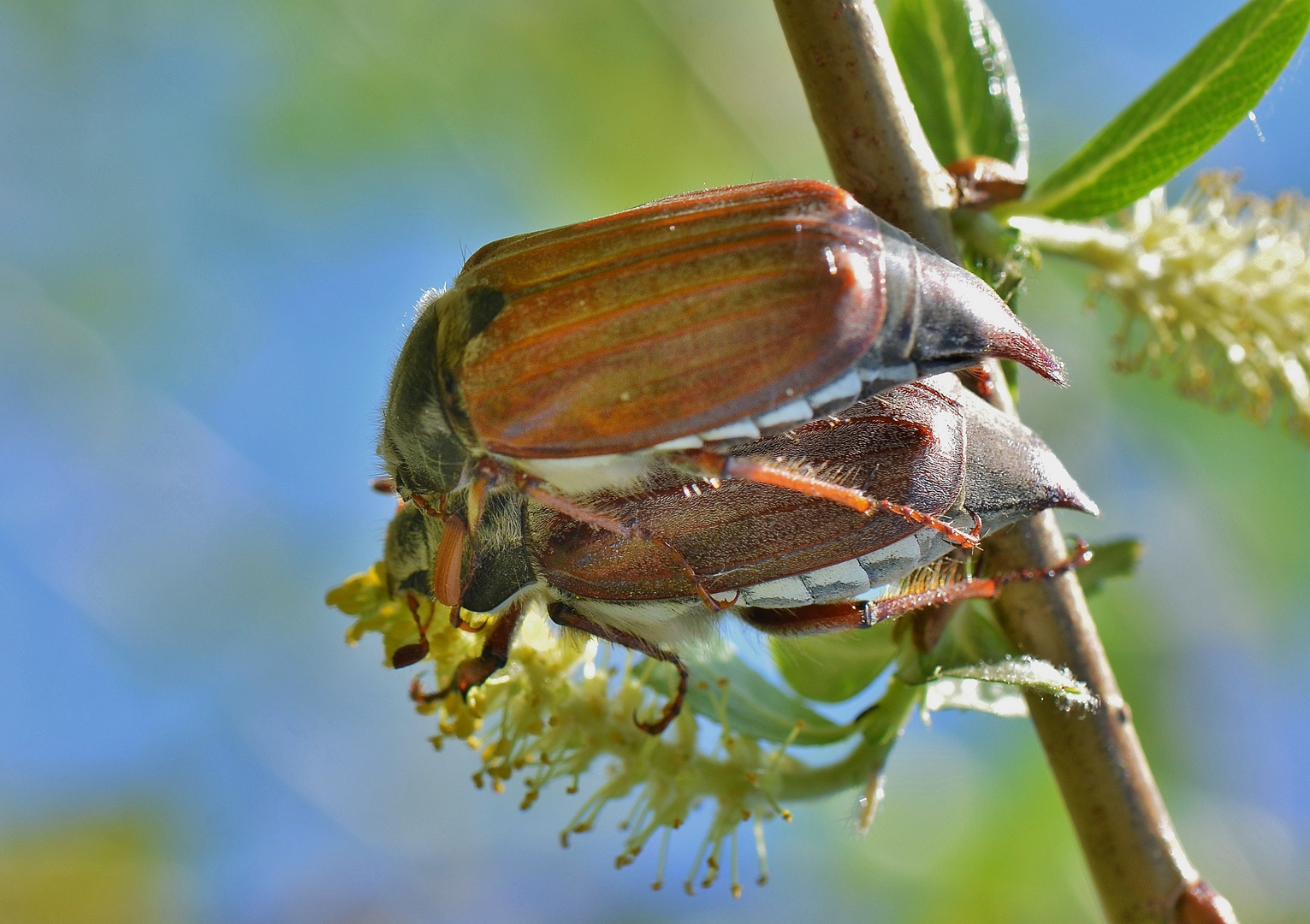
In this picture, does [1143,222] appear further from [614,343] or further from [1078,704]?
[614,343]

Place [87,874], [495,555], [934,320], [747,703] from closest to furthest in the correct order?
[934,320] → [495,555] → [747,703] → [87,874]

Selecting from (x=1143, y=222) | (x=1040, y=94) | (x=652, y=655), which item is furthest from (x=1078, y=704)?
(x=1040, y=94)

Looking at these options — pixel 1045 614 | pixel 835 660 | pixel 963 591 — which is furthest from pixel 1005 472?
pixel 835 660

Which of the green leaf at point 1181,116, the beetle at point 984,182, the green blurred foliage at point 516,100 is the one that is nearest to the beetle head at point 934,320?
the beetle at point 984,182

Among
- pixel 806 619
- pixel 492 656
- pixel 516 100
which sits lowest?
pixel 806 619

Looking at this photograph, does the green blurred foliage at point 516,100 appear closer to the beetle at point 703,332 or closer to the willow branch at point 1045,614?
the willow branch at point 1045,614

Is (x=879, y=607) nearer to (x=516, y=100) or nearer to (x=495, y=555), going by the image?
(x=495, y=555)

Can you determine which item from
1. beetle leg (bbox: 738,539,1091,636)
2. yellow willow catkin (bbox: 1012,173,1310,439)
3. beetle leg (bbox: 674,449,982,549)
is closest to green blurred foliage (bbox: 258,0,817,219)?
yellow willow catkin (bbox: 1012,173,1310,439)
